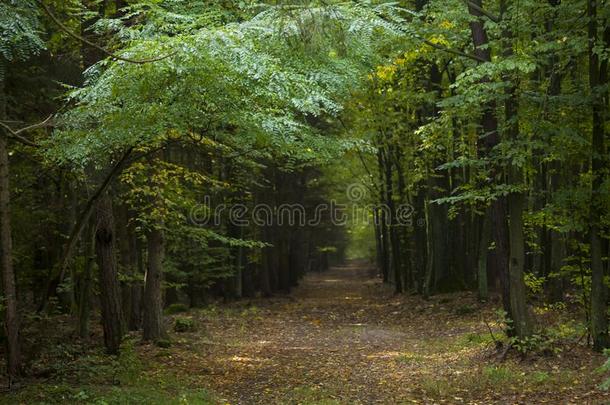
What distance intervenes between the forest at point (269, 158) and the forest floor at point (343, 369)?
0.22 feet

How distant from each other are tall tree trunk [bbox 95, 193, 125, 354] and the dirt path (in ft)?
4.27

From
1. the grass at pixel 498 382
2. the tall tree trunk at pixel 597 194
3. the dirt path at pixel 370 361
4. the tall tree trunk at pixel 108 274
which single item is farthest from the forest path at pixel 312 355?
the tall tree trunk at pixel 597 194

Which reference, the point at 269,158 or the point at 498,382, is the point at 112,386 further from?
the point at 498,382

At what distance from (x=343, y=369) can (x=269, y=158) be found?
15.9ft

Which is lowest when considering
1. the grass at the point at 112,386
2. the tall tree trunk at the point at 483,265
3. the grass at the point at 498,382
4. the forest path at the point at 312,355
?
the forest path at the point at 312,355

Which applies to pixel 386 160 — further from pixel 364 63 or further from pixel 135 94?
pixel 135 94

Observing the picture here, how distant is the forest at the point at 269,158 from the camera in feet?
25.5

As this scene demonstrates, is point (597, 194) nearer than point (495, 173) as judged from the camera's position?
Yes

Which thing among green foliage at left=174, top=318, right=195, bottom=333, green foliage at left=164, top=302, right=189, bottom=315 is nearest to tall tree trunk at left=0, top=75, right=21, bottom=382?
green foliage at left=174, top=318, right=195, bottom=333

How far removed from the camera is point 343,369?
1201cm

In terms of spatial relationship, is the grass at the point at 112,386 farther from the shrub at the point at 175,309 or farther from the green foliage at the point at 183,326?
the shrub at the point at 175,309

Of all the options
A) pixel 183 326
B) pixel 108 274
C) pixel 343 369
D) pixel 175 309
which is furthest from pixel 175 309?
pixel 343 369

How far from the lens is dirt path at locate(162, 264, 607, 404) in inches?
369

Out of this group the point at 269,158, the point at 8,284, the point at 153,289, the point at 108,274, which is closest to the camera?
the point at 8,284
